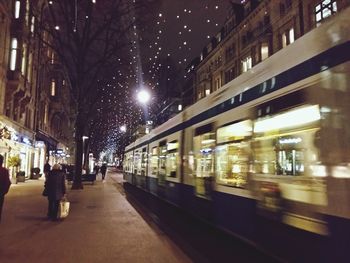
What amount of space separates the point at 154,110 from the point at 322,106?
3518 cm

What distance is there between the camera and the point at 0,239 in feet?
30.5

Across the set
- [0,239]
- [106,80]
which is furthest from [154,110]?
[0,239]

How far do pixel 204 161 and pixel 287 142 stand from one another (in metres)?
4.46

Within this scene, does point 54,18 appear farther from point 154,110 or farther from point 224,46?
point 224,46

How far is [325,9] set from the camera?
26.6 metres

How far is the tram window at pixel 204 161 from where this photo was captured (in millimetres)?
9648

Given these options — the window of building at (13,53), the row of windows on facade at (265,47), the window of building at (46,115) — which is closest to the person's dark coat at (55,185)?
the row of windows on facade at (265,47)

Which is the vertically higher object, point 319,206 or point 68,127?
point 68,127

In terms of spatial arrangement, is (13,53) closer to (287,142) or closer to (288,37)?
(288,37)

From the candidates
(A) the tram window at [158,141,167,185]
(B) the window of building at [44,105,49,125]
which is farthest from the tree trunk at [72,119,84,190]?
(B) the window of building at [44,105,49,125]

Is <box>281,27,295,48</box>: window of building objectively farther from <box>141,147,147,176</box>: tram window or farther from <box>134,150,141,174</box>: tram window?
<box>141,147,147,176</box>: tram window

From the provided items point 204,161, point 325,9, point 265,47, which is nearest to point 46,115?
point 265,47

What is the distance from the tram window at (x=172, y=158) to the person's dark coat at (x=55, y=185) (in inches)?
143

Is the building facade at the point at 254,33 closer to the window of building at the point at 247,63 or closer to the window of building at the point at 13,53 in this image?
the window of building at the point at 247,63
